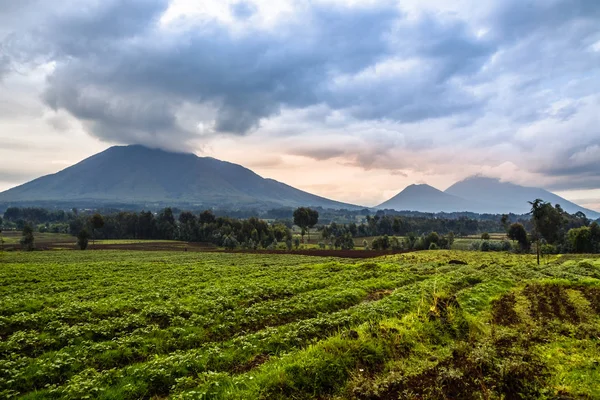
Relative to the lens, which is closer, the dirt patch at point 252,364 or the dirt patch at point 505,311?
the dirt patch at point 252,364

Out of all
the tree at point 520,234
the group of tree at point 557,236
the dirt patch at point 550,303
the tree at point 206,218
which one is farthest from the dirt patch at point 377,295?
the tree at point 206,218

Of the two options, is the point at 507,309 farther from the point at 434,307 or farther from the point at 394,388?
the point at 394,388

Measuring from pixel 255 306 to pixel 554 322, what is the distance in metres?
15.6

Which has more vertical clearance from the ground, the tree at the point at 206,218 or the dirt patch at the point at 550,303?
the tree at the point at 206,218

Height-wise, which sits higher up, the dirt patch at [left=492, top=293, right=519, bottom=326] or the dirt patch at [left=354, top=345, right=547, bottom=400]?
the dirt patch at [left=354, top=345, right=547, bottom=400]

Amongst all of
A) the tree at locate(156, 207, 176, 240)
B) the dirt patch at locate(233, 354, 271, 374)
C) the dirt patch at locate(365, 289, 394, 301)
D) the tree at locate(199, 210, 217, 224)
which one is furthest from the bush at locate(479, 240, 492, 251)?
the tree at locate(156, 207, 176, 240)

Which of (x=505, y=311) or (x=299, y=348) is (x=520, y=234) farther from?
(x=299, y=348)

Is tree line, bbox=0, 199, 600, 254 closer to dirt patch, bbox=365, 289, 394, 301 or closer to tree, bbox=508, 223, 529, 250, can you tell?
tree, bbox=508, 223, 529, 250

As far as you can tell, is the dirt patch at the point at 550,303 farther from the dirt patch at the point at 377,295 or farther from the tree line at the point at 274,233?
the tree line at the point at 274,233

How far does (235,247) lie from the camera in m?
122

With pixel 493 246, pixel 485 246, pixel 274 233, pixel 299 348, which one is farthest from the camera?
pixel 274 233

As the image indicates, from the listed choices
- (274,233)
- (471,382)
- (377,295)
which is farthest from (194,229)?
(471,382)

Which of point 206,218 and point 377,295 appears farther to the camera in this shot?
point 206,218

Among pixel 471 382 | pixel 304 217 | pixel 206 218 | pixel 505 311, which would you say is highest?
pixel 304 217
